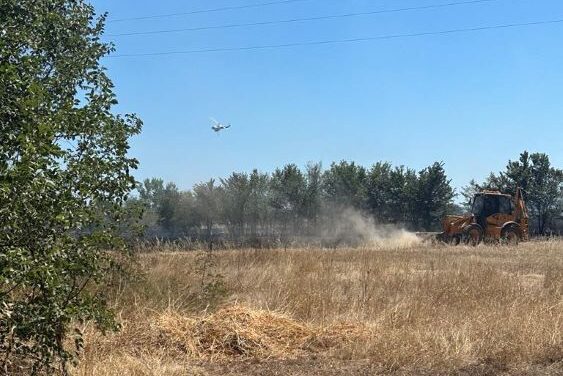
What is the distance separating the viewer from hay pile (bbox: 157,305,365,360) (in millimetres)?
7166

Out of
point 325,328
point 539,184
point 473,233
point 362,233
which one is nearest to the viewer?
point 325,328

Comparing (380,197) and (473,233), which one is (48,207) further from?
(380,197)

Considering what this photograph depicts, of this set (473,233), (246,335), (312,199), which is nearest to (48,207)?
(246,335)

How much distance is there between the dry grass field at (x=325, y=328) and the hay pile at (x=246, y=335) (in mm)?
13

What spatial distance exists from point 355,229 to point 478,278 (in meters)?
30.0

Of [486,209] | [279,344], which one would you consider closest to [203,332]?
[279,344]

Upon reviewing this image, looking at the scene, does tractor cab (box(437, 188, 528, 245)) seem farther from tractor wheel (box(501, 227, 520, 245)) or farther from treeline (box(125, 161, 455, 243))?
treeline (box(125, 161, 455, 243))

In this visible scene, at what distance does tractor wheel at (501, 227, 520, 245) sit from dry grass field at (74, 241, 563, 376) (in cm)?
1954

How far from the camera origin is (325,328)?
789cm

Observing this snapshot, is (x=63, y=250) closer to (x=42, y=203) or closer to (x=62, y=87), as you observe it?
(x=42, y=203)

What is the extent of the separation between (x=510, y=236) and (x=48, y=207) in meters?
30.7

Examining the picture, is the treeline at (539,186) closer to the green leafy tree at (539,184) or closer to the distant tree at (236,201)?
the green leafy tree at (539,184)

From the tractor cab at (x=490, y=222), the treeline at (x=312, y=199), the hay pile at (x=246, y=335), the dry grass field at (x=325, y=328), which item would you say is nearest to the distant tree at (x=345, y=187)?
the treeline at (x=312, y=199)

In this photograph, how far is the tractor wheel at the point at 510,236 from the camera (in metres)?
30.4
